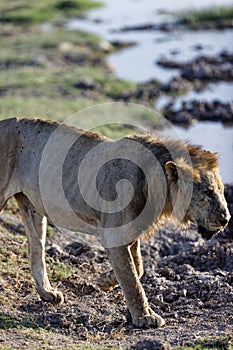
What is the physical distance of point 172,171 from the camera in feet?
20.0

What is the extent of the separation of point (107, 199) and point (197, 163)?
34.6 inches

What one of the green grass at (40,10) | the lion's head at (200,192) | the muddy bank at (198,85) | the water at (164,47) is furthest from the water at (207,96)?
the green grass at (40,10)

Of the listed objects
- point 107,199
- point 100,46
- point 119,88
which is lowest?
point 107,199

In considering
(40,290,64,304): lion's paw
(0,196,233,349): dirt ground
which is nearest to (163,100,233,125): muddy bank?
(0,196,233,349): dirt ground

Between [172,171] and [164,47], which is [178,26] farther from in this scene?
[172,171]

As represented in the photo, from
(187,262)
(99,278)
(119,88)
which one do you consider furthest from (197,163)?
(119,88)

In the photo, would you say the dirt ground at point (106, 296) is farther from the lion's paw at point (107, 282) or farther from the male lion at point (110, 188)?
the male lion at point (110, 188)

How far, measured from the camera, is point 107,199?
6543 mm

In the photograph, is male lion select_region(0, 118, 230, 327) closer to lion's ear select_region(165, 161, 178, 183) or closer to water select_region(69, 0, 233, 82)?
lion's ear select_region(165, 161, 178, 183)

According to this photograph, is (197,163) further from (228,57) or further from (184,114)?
(228,57)

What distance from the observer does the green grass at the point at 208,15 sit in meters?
29.6

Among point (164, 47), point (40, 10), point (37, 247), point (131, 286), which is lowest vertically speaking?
point (131, 286)

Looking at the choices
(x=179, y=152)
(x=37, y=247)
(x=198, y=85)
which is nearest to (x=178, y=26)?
(x=198, y=85)

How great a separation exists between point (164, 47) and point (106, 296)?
1965 cm
